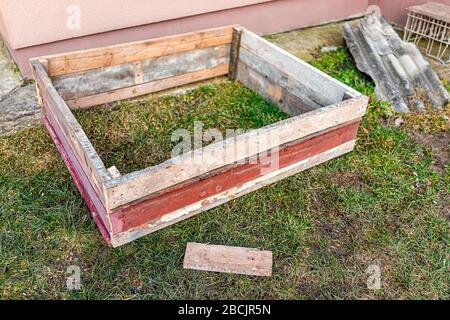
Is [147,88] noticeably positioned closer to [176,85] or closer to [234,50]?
[176,85]

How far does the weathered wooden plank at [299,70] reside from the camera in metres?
3.19

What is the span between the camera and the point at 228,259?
2.51m

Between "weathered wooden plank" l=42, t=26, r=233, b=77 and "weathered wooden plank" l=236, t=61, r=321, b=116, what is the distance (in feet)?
1.09

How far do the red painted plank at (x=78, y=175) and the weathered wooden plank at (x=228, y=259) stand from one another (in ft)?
1.61

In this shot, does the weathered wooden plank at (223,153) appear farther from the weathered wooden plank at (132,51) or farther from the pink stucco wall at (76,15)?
the pink stucco wall at (76,15)

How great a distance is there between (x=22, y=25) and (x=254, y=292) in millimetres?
2796

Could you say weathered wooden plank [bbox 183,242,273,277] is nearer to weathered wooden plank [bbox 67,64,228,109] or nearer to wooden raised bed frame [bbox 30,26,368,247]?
wooden raised bed frame [bbox 30,26,368,247]

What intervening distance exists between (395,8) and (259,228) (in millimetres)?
4062

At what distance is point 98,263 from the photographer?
2.45 m

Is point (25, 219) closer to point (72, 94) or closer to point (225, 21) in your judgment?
point (72, 94)

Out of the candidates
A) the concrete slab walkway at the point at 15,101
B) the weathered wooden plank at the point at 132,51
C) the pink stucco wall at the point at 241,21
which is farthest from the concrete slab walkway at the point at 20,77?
the weathered wooden plank at the point at 132,51

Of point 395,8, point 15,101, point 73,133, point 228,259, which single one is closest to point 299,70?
point 228,259

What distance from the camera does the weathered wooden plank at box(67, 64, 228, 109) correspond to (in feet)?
11.6

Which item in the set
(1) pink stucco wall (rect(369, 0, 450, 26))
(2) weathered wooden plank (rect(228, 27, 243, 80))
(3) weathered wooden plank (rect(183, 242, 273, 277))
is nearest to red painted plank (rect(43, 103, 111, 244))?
(3) weathered wooden plank (rect(183, 242, 273, 277))
